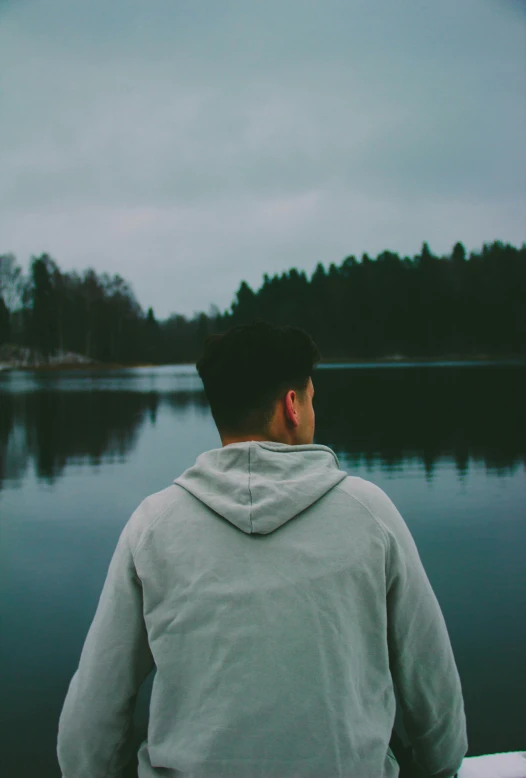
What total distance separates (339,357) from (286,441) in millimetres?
80571

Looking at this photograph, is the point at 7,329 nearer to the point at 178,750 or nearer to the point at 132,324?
the point at 132,324

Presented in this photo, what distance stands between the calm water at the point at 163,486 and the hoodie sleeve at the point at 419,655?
5.39 feet

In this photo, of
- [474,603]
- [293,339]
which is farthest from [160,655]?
[474,603]

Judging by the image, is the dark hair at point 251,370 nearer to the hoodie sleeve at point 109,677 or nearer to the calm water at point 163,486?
the hoodie sleeve at point 109,677

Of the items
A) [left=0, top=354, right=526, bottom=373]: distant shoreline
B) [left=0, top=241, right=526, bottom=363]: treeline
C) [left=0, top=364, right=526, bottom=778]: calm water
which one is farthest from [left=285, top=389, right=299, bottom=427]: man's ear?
[left=0, top=241, right=526, bottom=363]: treeline

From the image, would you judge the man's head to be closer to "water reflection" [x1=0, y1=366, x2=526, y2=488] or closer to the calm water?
the calm water

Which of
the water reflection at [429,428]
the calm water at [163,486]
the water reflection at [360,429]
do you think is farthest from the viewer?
the water reflection at [360,429]

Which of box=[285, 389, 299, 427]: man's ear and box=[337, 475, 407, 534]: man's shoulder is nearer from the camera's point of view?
box=[337, 475, 407, 534]: man's shoulder

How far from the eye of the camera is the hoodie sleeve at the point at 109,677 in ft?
4.37

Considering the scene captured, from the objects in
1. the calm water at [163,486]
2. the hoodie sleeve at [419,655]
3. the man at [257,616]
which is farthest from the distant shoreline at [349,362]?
the man at [257,616]

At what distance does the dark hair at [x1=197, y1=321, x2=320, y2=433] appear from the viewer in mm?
1397

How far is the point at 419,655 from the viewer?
1418 millimetres

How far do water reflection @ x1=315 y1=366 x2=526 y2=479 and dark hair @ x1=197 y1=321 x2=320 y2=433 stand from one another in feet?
26.8

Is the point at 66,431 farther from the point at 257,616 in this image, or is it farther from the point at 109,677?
the point at 257,616
